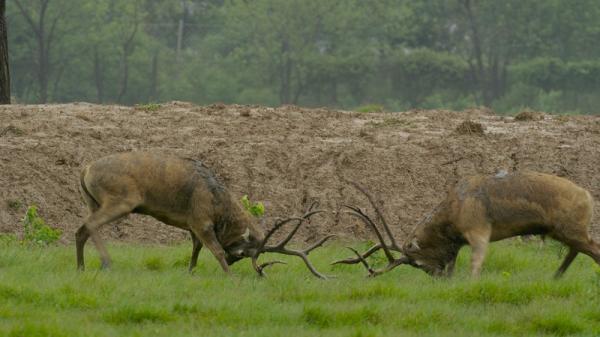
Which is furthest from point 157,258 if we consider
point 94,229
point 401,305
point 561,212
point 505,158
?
point 505,158

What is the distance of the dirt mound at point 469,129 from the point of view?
17.1m

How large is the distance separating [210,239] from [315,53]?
222ft

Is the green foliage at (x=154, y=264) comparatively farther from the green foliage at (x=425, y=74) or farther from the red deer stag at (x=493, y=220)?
the green foliage at (x=425, y=74)

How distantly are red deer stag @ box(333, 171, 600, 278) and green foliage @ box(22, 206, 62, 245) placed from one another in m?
3.06

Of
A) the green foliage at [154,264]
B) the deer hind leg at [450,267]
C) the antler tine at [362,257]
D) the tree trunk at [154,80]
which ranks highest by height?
the antler tine at [362,257]

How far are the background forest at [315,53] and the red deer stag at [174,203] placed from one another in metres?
53.2

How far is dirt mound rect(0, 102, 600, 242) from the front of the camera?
48.9ft

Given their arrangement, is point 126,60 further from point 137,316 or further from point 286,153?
point 137,316

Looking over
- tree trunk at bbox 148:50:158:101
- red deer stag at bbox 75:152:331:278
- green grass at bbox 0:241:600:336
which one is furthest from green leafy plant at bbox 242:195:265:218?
tree trunk at bbox 148:50:158:101

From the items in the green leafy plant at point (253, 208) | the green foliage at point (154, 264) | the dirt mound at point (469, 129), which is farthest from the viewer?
the dirt mound at point (469, 129)

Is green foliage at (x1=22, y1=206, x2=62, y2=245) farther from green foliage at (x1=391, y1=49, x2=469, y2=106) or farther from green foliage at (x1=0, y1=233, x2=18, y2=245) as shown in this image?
green foliage at (x1=391, y1=49, x2=469, y2=106)

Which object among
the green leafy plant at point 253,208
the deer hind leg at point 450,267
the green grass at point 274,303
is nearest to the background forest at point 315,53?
the green leafy plant at point 253,208

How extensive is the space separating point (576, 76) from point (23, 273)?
5972 cm

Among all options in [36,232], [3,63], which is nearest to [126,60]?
[3,63]
